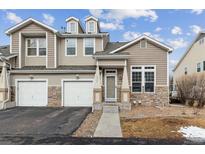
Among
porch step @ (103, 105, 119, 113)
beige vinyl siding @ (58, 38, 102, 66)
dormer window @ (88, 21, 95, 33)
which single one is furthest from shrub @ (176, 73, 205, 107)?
dormer window @ (88, 21, 95, 33)

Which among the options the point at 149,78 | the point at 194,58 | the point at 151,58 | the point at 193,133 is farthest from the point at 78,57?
the point at 194,58

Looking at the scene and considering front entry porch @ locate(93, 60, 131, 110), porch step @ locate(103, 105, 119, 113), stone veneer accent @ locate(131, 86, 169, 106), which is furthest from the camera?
stone veneer accent @ locate(131, 86, 169, 106)

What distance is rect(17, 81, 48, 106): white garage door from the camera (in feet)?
59.4

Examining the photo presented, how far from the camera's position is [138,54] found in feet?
59.0

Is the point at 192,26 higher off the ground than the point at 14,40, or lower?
higher

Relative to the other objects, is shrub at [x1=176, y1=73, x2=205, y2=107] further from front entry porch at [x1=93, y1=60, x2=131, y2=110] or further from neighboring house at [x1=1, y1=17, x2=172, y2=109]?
front entry porch at [x1=93, y1=60, x2=131, y2=110]

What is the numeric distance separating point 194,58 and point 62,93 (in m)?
16.2

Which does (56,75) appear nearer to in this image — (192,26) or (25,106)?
(25,106)

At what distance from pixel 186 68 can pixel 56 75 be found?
17976 mm

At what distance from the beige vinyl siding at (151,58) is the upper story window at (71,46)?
4.37 m

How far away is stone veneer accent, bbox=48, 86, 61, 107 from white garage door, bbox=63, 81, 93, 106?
451mm
